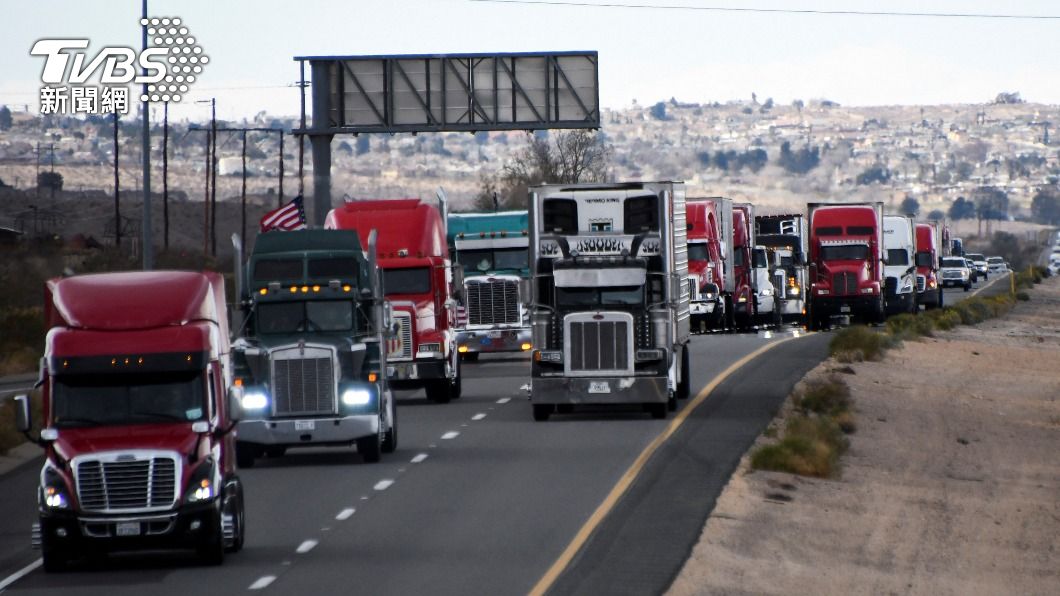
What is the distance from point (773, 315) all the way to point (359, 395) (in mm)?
42050

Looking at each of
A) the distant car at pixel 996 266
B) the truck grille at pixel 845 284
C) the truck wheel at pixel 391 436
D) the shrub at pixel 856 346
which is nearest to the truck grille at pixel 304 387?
the truck wheel at pixel 391 436

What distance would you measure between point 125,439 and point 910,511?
11.2 m

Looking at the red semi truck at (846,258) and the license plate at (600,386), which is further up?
the red semi truck at (846,258)

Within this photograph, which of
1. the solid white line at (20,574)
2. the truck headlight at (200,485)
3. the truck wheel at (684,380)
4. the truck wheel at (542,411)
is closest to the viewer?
the truck headlight at (200,485)

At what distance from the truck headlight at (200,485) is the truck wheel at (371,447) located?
343 inches

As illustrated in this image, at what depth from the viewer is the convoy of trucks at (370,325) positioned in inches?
700

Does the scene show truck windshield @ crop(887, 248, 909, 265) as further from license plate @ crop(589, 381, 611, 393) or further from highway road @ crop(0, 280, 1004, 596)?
license plate @ crop(589, 381, 611, 393)

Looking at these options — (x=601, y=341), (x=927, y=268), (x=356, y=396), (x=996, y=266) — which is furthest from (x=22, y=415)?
(x=996, y=266)

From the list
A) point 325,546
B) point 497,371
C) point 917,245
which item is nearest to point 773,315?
point 917,245

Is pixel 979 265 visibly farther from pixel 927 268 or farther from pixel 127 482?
pixel 127 482

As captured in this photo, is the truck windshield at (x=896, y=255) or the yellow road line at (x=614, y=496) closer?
the yellow road line at (x=614, y=496)

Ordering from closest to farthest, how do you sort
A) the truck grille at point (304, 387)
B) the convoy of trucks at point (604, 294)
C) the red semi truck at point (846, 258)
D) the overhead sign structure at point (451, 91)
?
the truck grille at point (304, 387) < the convoy of trucks at point (604, 294) < the overhead sign structure at point (451, 91) < the red semi truck at point (846, 258)

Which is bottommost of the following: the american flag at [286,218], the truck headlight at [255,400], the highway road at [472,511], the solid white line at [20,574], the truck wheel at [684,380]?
the solid white line at [20,574]

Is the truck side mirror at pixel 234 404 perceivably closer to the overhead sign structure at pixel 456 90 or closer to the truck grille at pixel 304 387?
the truck grille at pixel 304 387
